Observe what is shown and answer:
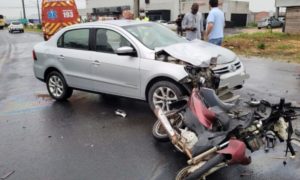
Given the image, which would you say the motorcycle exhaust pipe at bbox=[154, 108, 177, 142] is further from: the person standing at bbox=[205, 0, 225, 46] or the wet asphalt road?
the person standing at bbox=[205, 0, 225, 46]

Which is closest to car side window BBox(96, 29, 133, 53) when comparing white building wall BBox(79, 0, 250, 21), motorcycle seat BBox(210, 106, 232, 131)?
motorcycle seat BBox(210, 106, 232, 131)

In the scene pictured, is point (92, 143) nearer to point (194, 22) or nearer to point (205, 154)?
point (205, 154)

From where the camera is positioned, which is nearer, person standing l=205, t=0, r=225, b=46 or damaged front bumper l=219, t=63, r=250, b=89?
damaged front bumper l=219, t=63, r=250, b=89

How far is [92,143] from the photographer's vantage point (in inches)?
210

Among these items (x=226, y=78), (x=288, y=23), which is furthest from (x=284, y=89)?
(x=288, y=23)

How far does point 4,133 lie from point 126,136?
208cm

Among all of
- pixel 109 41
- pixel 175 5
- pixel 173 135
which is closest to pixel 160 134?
pixel 173 135

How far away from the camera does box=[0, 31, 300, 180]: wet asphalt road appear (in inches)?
170

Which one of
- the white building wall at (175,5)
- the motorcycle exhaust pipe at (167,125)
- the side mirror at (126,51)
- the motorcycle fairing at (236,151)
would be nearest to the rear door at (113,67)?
the side mirror at (126,51)

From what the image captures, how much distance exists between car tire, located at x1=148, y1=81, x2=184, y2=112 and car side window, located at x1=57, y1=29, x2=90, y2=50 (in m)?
1.85

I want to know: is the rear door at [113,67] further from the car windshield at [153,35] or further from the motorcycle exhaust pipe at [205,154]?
the motorcycle exhaust pipe at [205,154]

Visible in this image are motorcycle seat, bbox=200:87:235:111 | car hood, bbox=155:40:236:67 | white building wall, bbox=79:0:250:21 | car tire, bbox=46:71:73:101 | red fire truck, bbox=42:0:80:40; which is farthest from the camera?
white building wall, bbox=79:0:250:21

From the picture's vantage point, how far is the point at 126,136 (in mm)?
5566

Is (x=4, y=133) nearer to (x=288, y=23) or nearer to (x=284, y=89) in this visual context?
(x=284, y=89)
